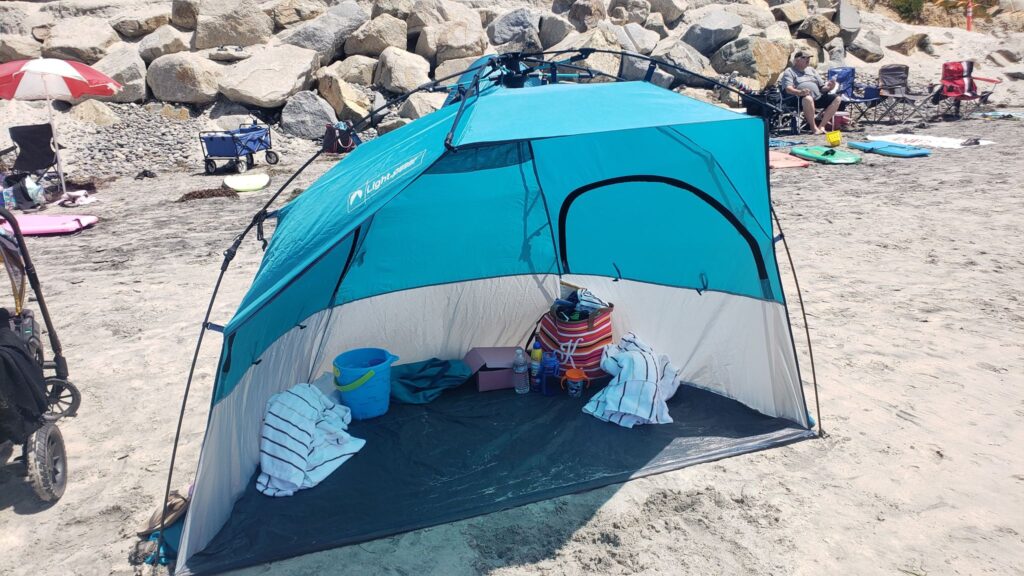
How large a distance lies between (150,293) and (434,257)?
3008mm

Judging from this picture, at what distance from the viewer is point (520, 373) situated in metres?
4.20

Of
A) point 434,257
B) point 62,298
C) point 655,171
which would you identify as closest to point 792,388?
point 655,171

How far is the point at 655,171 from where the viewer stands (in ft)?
12.6

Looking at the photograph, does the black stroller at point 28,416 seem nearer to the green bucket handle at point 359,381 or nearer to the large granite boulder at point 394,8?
the green bucket handle at point 359,381

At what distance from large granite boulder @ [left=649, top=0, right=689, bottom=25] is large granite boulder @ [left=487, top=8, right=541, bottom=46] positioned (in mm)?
4522

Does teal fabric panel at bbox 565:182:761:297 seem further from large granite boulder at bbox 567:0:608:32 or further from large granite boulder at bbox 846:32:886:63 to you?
large granite boulder at bbox 846:32:886:63

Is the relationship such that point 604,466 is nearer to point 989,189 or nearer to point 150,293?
point 150,293

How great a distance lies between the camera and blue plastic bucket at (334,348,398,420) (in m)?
3.88

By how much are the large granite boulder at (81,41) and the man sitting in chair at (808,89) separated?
14362mm

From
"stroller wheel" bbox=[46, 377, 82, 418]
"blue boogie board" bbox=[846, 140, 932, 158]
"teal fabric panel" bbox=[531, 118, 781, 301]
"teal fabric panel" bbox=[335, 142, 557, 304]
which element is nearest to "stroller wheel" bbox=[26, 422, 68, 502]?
"stroller wheel" bbox=[46, 377, 82, 418]

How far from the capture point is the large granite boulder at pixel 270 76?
44.9 ft

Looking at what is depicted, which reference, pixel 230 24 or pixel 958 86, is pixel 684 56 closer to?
pixel 958 86

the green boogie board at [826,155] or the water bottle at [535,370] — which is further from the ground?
the water bottle at [535,370]

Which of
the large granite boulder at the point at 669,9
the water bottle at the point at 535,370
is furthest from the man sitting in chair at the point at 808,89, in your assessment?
the water bottle at the point at 535,370
